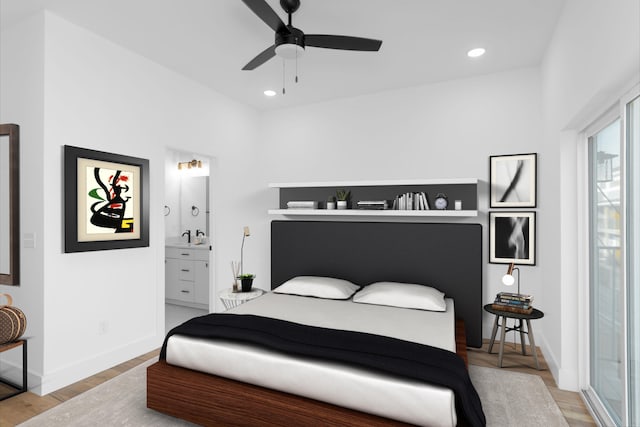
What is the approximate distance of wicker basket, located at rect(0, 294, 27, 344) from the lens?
238cm

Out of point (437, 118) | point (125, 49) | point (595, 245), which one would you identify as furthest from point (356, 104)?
point (595, 245)

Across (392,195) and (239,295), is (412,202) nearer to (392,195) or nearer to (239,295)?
(392,195)

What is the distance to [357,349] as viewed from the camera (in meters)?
1.97

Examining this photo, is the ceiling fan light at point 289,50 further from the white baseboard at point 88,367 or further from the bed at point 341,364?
the white baseboard at point 88,367

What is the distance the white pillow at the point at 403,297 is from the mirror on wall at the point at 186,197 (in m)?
Answer: 3.06

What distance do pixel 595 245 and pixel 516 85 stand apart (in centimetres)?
184

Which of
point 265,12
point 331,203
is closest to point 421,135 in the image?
point 331,203

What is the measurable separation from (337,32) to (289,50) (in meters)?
0.77

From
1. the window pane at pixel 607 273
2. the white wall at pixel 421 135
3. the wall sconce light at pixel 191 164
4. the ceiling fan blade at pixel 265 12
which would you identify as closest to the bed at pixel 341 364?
the white wall at pixel 421 135

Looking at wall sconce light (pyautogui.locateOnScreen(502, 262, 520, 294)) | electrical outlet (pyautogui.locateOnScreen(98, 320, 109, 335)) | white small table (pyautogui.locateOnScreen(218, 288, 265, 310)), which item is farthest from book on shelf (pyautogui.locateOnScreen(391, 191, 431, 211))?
electrical outlet (pyautogui.locateOnScreen(98, 320, 109, 335))

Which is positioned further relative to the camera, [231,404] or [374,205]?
[374,205]

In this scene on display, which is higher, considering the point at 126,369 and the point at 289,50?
the point at 289,50

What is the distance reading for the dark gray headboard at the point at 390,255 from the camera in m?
3.42

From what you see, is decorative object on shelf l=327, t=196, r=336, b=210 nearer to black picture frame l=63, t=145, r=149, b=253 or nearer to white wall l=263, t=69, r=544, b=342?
white wall l=263, t=69, r=544, b=342
